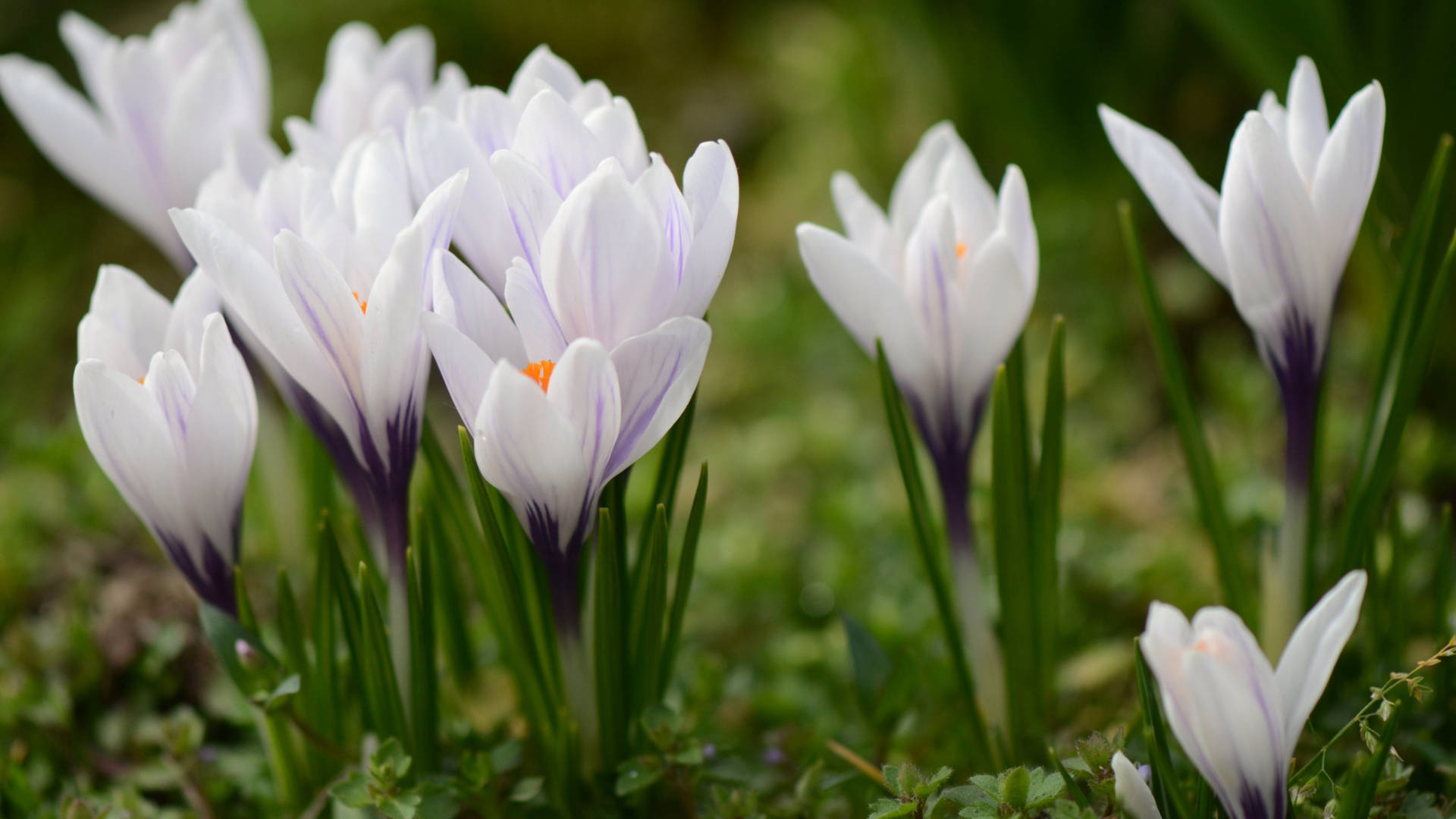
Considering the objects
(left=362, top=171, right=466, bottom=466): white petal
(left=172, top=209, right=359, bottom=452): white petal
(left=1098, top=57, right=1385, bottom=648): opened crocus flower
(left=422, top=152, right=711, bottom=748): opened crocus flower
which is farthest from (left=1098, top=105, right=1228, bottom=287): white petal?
(left=172, top=209, right=359, bottom=452): white petal

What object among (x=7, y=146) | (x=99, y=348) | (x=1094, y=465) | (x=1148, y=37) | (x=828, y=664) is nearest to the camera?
(x=99, y=348)

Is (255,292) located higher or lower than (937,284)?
higher

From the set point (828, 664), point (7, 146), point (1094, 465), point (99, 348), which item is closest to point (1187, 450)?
point (828, 664)

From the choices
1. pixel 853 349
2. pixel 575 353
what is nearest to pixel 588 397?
pixel 575 353

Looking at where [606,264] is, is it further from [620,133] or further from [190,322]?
[190,322]

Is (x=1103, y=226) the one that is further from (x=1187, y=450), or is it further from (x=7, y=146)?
(x=7, y=146)

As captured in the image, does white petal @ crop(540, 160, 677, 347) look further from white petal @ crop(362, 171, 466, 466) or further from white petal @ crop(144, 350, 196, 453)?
white petal @ crop(144, 350, 196, 453)

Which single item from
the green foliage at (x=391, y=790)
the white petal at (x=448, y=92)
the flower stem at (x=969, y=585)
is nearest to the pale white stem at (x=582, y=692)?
the green foliage at (x=391, y=790)
